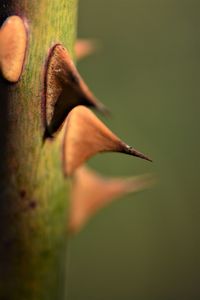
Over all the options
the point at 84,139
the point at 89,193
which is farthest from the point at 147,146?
the point at 84,139

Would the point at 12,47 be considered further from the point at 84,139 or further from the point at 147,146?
the point at 147,146

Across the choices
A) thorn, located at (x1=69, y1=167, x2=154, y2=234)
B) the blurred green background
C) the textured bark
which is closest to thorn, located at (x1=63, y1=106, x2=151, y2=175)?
the textured bark

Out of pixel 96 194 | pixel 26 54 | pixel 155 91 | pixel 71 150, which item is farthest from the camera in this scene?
pixel 155 91

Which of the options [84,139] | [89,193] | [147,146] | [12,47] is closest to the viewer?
[12,47]

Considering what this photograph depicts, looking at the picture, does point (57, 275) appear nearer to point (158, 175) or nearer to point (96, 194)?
point (96, 194)

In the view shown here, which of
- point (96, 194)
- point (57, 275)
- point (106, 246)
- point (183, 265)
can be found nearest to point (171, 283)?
point (183, 265)
